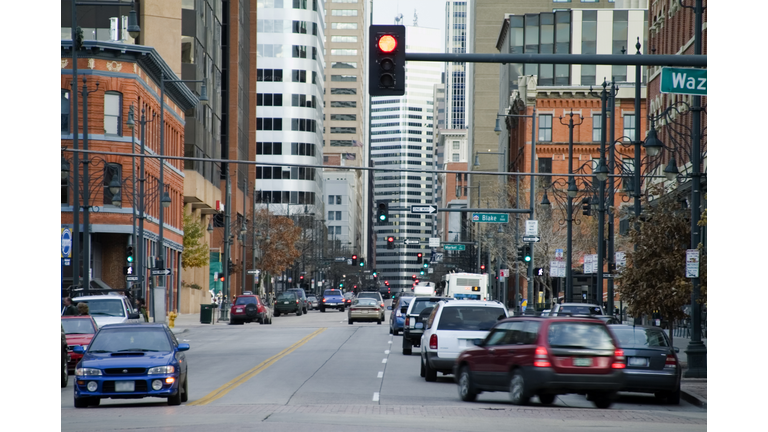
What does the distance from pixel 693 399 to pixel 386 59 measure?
31.1ft

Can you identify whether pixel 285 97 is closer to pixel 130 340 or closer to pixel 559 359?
pixel 130 340

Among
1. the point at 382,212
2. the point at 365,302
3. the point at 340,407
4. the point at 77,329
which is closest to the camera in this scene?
the point at 340,407

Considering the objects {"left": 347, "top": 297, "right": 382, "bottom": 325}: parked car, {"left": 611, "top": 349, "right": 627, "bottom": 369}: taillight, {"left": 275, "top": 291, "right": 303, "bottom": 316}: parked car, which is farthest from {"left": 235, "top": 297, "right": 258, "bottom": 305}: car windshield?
{"left": 611, "top": 349, "right": 627, "bottom": 369}: taillight

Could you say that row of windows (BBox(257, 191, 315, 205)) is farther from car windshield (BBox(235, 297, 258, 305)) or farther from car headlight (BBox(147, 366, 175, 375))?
car headlight (BBox(147, 366, 175, 375))

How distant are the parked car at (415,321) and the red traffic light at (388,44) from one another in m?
17.3

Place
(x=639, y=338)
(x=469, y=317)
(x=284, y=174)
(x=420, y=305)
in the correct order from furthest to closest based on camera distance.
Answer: (x=284, y=174) → (x=420, y=305) → (x=469, y=317) → (x=639, y=338)

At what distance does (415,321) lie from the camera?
108 feet

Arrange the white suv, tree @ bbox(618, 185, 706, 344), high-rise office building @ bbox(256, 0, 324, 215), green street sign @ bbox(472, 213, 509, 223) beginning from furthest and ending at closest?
high-rise office building @ bbox(256, 0, 324, 215)
green street sign @ bbox(472, 213, 509, 223)
tree @ bbox(618, 185, 706, 344)
the white suv

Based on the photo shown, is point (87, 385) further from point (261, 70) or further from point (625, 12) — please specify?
point (261, 70)

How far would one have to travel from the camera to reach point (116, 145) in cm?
5972

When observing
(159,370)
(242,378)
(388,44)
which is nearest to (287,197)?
(242,378)

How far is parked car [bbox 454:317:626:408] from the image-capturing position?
17.5 meters

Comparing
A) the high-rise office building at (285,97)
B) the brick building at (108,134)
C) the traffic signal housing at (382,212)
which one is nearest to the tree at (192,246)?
the brick building at (108,134)

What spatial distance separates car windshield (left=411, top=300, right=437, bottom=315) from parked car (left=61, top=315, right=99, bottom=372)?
1058 cm
